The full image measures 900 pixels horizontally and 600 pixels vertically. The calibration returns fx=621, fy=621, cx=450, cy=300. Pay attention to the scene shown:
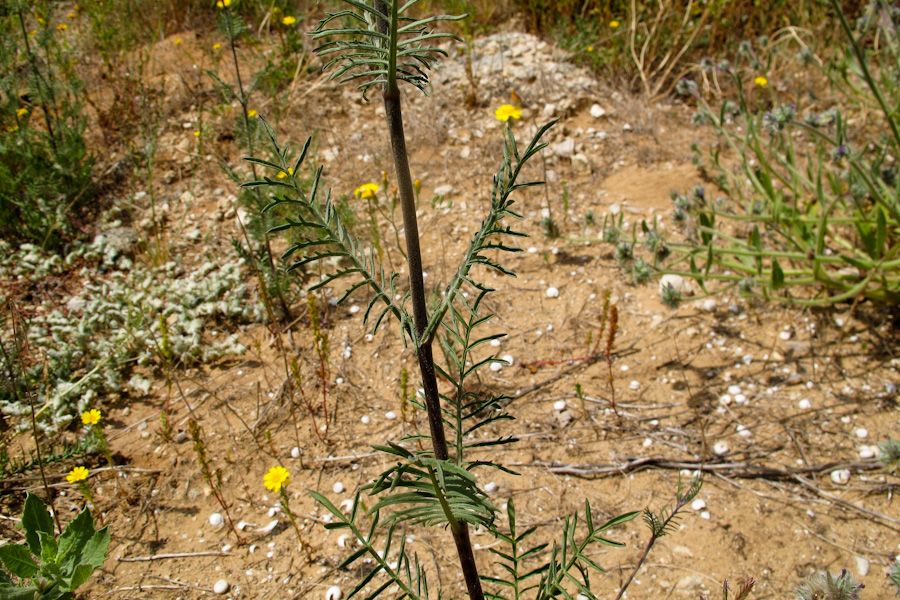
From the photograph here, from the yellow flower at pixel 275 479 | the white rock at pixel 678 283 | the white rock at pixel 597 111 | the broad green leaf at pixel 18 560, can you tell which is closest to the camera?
the broad green leaf at pixel 18 560

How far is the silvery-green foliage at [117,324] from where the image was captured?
2486 millimetres

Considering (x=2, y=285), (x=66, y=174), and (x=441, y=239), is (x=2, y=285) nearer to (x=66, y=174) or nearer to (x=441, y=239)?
(x=66, y=174)

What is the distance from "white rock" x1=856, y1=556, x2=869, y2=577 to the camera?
184cm

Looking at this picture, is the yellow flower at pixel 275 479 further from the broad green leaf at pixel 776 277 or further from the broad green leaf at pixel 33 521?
the broad green leaf at pixel 776 277

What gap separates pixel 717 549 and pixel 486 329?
1343mm

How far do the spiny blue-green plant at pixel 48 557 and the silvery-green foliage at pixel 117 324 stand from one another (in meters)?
0.81

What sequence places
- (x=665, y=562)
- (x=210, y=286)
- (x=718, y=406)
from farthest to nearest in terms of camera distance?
1. (x=210, y=286)
2. (x=718, y=406)
3. (x=665, y=562)

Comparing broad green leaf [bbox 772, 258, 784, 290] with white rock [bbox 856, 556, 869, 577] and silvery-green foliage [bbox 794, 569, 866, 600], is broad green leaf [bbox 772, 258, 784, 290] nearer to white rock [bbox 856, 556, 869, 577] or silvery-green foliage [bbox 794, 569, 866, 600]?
white rock [bbox 856, 556, 869, 577]

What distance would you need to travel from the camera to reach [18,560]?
4.99 ft

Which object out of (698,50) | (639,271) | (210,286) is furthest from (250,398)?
(698,50)

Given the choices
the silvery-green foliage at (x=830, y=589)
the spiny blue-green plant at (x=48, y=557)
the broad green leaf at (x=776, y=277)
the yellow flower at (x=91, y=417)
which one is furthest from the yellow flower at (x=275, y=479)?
the broad green leaf at (x=776, y=277)

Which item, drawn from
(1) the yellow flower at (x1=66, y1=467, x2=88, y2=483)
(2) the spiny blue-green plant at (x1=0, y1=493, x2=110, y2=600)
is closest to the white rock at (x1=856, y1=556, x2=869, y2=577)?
(2) the spiny blue-green plant at (x1=0, y1=493, x2=110, y2=600)

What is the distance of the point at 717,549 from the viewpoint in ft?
6.31

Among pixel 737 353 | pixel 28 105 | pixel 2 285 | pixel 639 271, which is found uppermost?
pixel 28 105
